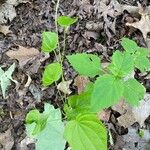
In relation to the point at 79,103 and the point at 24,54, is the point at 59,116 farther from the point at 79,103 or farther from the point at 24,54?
the point at 24,54

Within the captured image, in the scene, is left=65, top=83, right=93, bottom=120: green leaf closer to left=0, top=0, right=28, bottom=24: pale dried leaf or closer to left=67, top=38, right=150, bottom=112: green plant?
left=67, top=38, right=150, bottom=112: green plant

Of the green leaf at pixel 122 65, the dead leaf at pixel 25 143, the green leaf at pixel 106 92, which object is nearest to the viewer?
the green leaf at pixel 106 92

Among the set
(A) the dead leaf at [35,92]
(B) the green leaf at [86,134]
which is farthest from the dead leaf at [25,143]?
(B) the green leaf at [86,134]

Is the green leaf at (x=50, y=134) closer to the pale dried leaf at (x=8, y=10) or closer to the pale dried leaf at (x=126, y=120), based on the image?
the pale dried leaf at (x=126, y=120)

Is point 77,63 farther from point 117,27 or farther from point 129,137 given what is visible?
point 117,27

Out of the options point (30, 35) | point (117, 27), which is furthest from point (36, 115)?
point (117, 27)
